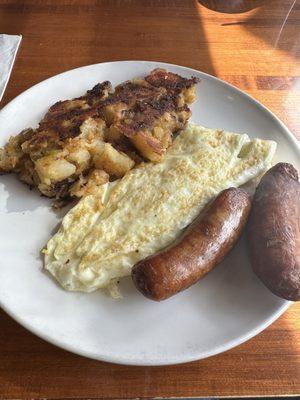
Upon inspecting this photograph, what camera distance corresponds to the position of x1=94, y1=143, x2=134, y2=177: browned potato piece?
1.81m

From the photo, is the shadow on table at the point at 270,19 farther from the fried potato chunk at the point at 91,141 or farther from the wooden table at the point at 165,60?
the fried potato chunk at the point at 91,141

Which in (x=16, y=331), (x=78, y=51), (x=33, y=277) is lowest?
(x=16, y=331)


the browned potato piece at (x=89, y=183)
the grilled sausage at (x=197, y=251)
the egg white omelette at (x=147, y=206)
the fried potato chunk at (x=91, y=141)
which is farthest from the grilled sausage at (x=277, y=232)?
the browned potato piece at (x=89, y=183)

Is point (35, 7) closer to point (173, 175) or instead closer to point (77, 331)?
point (173, 175)

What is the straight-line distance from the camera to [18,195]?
180 centimetres

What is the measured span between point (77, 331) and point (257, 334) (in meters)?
0.67

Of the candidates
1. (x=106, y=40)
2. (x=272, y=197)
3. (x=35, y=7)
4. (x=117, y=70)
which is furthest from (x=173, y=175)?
(x=35, y=7)

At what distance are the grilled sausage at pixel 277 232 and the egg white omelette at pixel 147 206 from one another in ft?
0.58

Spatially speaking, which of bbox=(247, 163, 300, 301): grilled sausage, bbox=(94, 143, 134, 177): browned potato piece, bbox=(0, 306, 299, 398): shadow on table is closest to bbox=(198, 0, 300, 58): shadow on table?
bbox=(247, 163, 300, 301): grilled sausage

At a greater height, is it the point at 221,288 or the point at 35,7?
the point at 35,7

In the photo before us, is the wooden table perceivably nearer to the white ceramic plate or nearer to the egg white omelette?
the white ceramic plate

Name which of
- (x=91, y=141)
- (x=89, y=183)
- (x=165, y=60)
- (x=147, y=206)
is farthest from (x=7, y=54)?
(x=147, y=206)

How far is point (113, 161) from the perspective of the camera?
5.98 feet

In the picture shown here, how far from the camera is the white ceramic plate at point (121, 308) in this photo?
54.4 inches
